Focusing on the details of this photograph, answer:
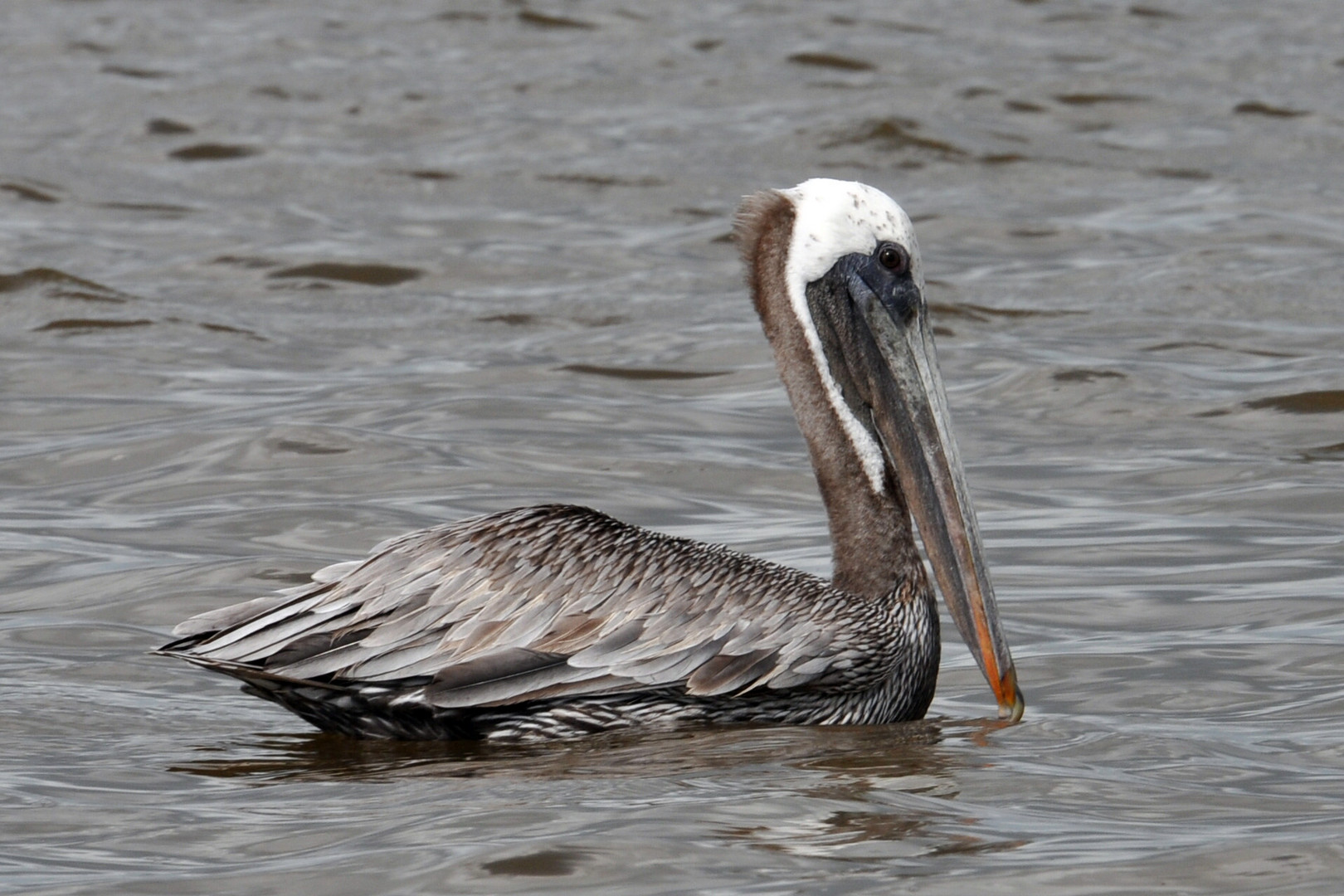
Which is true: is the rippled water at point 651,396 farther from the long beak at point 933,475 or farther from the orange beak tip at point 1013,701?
the long beak at point 933,475

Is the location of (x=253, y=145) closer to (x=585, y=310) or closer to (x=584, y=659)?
(x=585, y=310)

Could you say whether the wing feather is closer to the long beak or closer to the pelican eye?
the long beak

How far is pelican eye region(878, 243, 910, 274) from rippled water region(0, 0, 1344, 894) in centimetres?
112

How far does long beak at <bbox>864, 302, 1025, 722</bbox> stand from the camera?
18.3 feet

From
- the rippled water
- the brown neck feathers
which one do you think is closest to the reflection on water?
the rippled water

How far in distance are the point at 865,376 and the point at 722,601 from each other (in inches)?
31.6

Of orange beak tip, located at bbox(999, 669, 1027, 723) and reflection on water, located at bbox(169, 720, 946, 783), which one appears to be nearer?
reflection on water, located at bbox(169, 720, 946, 783)

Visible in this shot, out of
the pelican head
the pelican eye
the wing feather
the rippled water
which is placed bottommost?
the rippled water

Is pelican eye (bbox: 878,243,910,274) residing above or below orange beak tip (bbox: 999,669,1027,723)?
above

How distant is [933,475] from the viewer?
5.70 metres

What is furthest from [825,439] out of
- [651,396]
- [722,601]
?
[651,396]

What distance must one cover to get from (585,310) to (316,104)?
5.62 meters

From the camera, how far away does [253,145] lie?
1545 cm

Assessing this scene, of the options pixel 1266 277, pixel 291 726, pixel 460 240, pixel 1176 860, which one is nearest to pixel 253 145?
pixel 460 240
